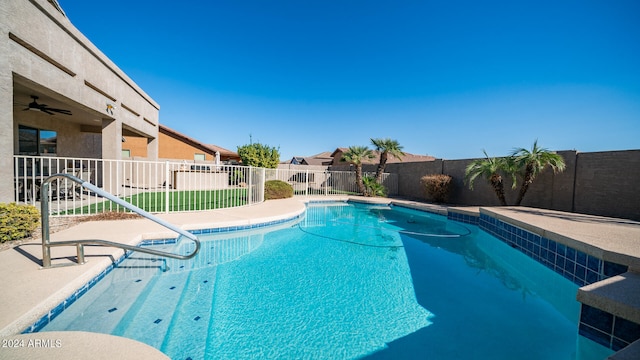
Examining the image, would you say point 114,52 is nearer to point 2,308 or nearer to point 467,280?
point 2,308

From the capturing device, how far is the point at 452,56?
13016 mm

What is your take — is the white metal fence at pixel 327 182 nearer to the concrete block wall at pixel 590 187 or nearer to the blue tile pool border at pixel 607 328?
the concrete block wall at pixel 590 187

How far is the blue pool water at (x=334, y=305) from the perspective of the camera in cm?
248

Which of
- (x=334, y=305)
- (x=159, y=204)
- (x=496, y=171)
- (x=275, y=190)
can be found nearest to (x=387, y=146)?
(x=496, y=171)

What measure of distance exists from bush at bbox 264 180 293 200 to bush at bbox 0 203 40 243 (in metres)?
8.26

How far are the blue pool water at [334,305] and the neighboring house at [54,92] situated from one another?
412cm

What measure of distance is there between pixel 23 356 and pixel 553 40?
1501cm

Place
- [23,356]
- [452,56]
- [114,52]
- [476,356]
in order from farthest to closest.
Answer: [452,56] → [114,52] → [476,356] → [23,356]

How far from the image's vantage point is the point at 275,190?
12.4 m

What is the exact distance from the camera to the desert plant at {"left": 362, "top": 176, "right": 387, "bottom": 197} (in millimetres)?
15520

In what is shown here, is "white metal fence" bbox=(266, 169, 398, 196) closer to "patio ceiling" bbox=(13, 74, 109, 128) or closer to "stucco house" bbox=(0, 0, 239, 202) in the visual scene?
"stucco house" bbox=(0, 0, 239, 202)

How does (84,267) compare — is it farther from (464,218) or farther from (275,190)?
(464,218)

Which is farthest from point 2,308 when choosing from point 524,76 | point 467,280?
point 524,76

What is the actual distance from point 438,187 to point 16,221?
14376 mm
